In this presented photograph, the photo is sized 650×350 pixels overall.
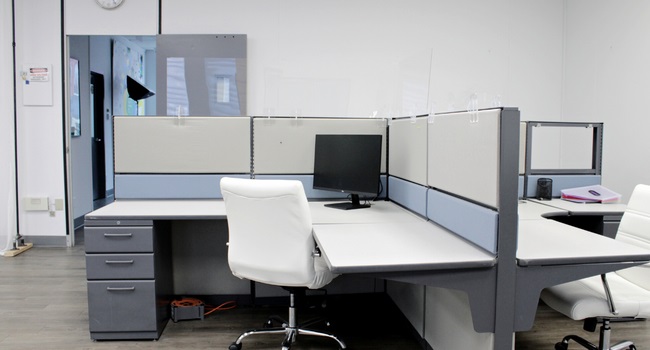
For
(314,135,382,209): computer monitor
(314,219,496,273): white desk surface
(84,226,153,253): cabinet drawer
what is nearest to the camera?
(314,219,496,273): white desk surface

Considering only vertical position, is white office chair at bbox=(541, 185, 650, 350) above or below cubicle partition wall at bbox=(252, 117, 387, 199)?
below

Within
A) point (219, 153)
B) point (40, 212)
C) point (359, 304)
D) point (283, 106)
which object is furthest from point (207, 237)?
point (40, 212)

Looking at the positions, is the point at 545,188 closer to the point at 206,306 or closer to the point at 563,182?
the point at 563,182

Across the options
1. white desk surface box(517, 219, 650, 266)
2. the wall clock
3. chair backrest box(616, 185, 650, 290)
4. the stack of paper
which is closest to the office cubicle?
white desk surface box(517, 219, 650, 266)

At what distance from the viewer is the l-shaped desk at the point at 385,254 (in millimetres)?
1563

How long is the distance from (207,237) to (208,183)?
32 centimetres

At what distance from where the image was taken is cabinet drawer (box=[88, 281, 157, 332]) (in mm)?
2369

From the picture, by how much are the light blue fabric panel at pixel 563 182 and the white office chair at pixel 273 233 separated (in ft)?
5.34

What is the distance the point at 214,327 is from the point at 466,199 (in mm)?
1543

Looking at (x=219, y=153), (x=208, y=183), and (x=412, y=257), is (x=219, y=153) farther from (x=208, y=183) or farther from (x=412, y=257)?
(x=412, y=257)

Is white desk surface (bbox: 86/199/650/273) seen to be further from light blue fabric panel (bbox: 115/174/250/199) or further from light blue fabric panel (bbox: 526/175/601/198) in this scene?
light blue fabric panel (bbox: 526/175/601/198)

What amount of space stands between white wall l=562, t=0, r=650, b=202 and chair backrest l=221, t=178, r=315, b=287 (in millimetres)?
2865

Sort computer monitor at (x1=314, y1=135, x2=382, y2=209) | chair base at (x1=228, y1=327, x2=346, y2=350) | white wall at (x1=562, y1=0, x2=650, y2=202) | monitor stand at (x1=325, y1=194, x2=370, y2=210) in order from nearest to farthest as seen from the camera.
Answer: chair base at (x1=228, y1=327, x2=346, y2=350) → computer monitor at (x1=314, y1=135, x2=382, y2=209) → monitor stand at (x1=325, y1=194, x2=370, y2=210) → white wall at (x1=562, y1=0, x2=650, y2=202)

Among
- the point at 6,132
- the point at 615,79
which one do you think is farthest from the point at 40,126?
the point at 615,79
